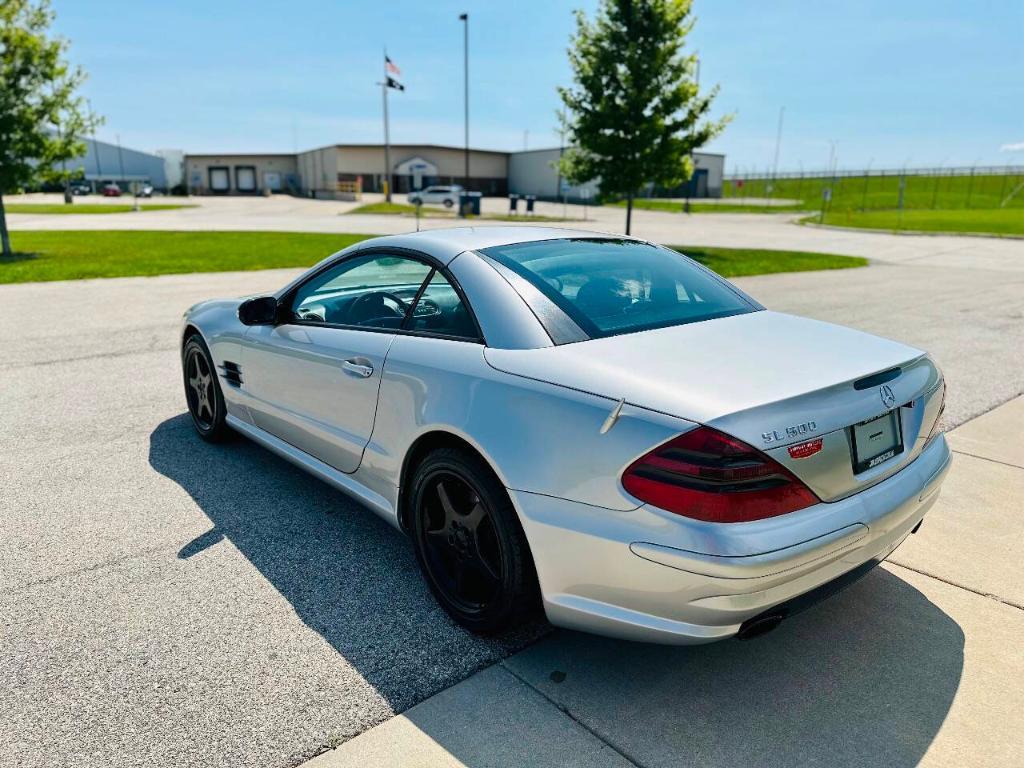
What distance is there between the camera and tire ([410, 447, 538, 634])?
2621 millimetres

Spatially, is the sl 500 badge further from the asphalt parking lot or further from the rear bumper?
the asphalt parking lot

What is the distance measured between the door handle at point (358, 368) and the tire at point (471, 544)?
519 millimetres

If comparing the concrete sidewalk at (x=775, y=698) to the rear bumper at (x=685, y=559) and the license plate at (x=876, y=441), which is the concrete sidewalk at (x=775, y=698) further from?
the license plate at (x=876, y=441)

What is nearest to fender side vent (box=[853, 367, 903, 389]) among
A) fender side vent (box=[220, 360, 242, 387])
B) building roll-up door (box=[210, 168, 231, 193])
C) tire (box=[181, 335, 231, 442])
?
fender side vent (box=[220, 360, 242, 387])

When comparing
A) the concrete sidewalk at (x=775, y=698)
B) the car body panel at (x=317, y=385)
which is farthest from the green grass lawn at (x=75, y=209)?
the concrete sidewalk at (x=775, y=698)

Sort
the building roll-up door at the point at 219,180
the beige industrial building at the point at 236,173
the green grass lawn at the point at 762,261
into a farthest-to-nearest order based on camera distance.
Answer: the building roll-up door at the point at 219,180, the beige industrial building at the point at 236,173, the green grass lawn at the point at 762,261

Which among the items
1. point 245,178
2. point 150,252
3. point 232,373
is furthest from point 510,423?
point 245,178

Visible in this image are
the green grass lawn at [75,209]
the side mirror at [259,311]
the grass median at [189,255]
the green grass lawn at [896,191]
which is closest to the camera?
the side mirror at [259,311]

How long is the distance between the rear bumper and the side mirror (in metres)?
2.11

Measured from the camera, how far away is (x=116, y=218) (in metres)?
36.9

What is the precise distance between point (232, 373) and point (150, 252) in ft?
54.9

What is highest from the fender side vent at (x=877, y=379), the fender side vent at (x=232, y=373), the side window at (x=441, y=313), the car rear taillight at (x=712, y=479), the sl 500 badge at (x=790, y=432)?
the side window at (x=441, y=313)

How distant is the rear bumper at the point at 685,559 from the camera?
2174 mm

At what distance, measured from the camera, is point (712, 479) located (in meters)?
2.16
